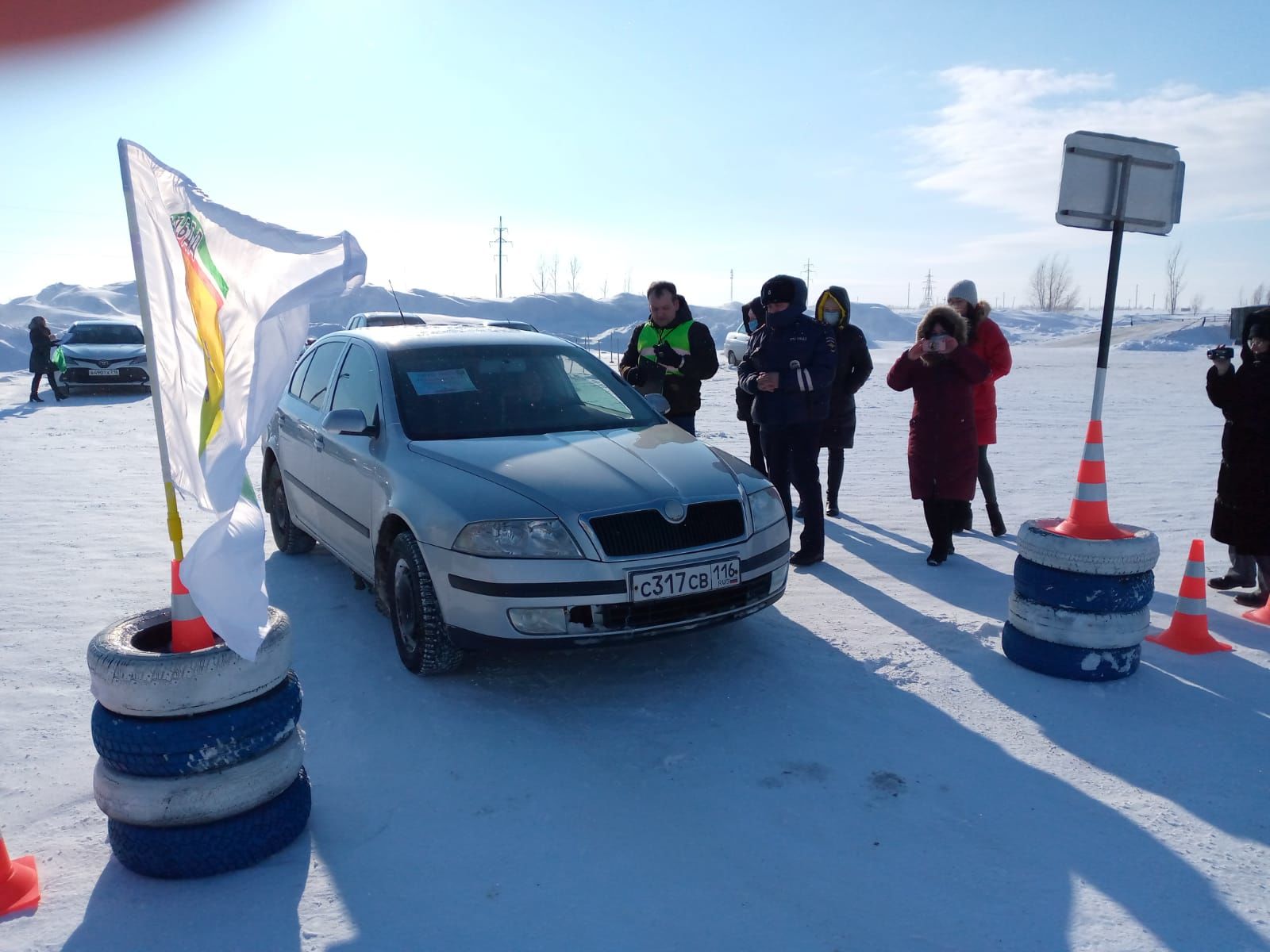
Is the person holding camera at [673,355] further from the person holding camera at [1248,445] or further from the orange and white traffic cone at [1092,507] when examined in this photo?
the person holding camera at [1248,445]

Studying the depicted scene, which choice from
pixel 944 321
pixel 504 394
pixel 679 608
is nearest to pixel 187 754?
pixel 679 608

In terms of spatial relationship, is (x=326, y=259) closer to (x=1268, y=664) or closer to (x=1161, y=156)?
(x=1161, y=156)

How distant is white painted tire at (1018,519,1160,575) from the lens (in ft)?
12.8

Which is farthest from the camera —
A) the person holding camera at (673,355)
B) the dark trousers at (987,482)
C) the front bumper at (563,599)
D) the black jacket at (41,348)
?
the black jacket at (41,348)

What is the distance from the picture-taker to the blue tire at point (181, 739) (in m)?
2.52

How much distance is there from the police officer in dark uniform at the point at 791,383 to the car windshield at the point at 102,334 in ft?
55.1

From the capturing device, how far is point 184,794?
8.36 feet

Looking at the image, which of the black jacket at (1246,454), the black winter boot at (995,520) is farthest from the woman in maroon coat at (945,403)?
the black jacket at (1246,454)

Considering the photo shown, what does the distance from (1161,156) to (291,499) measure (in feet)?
18.1

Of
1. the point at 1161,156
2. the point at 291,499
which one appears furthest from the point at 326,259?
the point at 1161,156

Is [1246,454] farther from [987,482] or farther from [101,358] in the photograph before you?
[101,358]

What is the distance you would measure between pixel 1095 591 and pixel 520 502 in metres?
2.60

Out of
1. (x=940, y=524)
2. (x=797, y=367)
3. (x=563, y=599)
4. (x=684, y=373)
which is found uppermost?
(x=797, y=367)

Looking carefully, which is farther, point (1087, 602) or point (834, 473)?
point (834, 473)
